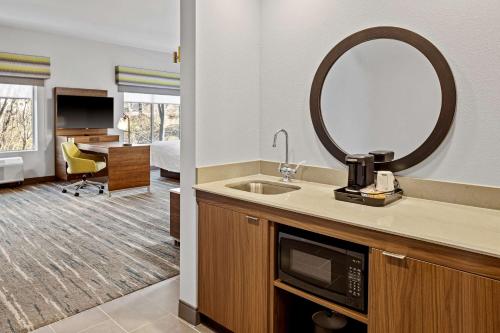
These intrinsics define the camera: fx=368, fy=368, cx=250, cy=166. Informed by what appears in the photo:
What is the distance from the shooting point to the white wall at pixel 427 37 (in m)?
1.70

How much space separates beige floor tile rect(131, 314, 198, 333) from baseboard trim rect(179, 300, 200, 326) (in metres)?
0.03

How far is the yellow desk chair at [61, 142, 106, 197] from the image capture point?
5.80 meters

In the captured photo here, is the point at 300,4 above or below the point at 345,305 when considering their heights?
above

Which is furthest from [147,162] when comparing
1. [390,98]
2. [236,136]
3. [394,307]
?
[394,307]

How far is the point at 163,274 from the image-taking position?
118 inches

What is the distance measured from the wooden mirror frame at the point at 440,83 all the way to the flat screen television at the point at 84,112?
595 cm

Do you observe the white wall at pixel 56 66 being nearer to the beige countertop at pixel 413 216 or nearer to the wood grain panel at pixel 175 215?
the wood grain panel at pixel 175 215

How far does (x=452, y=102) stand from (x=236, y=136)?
51.0 inches

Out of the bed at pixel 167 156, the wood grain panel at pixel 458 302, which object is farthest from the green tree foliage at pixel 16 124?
the wood grain panel at pixel 458 302

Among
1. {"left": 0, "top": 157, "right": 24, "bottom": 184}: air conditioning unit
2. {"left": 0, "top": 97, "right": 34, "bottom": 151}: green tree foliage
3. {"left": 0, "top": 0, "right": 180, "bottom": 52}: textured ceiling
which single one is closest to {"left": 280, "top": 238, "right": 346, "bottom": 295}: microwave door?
{"left": 0, "top": 0, "right": 180, "bottom": 52}: textured ceiling

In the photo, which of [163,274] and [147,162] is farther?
[147,162]

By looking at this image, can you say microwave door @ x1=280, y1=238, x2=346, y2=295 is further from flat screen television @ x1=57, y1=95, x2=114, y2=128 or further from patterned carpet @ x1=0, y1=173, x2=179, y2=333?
flat screen television @ x1=57, y1=95, x2=114, y2=128

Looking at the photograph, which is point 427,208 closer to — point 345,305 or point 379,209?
point 379,209

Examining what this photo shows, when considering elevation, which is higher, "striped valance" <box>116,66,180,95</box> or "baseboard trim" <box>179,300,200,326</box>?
"striped valance" <box>116,66,180,95</box>
